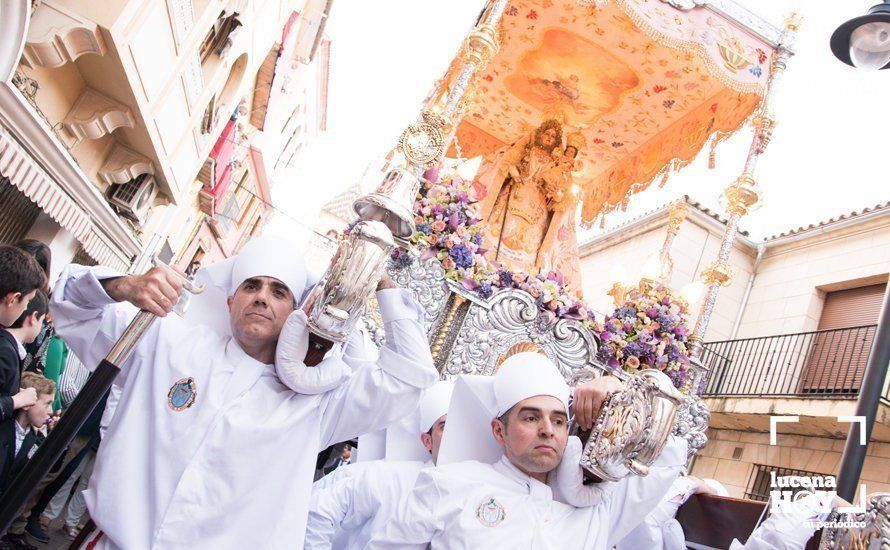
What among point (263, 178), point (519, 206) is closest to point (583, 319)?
point (519, 206)

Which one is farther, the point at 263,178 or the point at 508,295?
the point at 263,178

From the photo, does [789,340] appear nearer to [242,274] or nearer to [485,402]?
[485,402]

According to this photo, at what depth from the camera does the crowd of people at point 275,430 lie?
2.18 metres

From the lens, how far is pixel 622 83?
786 centimetres

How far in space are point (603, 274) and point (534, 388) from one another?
1509cm

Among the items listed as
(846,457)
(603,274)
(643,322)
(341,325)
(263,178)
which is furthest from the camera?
(263,178)

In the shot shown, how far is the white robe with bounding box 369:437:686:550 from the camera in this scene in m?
2.38

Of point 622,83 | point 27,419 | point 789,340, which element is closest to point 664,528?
point 27,419

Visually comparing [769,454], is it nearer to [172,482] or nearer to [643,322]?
[643,322]

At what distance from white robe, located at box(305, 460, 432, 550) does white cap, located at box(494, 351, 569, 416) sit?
0.74m

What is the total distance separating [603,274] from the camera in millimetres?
17219

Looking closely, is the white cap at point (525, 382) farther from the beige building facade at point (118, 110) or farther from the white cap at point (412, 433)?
the beige building facade at point (118, 110)

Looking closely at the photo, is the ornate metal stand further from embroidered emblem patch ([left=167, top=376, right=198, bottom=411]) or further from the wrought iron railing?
embroidered emblem patch ([left=167, top=376, right=198, bottom=411])

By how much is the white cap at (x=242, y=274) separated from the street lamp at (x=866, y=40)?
3792 millimetres
